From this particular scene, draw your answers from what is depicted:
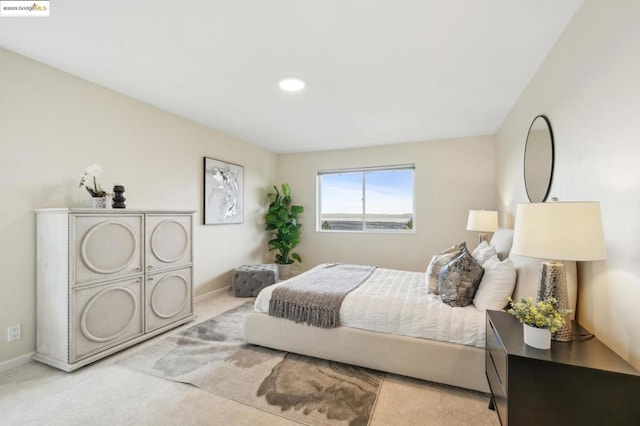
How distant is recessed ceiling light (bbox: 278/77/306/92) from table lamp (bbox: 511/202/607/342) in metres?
2.06

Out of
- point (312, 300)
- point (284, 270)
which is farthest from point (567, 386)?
point (284, 270)

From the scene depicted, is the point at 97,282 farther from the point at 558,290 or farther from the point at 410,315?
the point at 558,290

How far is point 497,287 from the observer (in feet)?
6.29

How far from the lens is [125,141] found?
9.45 ft

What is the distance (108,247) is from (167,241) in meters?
0.56

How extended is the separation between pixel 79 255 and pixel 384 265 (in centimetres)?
404

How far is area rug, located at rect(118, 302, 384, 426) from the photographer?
5.60 ft

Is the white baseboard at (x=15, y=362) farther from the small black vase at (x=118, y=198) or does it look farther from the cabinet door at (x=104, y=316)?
the small black vase at (x=118, y=198)

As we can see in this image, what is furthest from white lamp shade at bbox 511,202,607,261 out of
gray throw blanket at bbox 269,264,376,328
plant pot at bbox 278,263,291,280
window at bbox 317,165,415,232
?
plant pot at bbox 278,263,291,280

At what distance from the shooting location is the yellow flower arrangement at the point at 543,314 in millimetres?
1219

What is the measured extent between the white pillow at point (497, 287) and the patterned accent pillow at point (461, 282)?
0.18ft

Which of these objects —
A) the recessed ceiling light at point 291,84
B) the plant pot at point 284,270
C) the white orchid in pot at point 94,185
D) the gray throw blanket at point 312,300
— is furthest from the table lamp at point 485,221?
the white orchid in pot at point 94,185

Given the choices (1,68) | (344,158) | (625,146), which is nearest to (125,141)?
(1,68)

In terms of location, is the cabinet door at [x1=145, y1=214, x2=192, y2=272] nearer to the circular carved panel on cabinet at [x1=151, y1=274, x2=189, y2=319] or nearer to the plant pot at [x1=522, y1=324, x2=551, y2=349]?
the circular carved panel on cabinet at [x1=151, y1=274, x2=189, y2=319]
